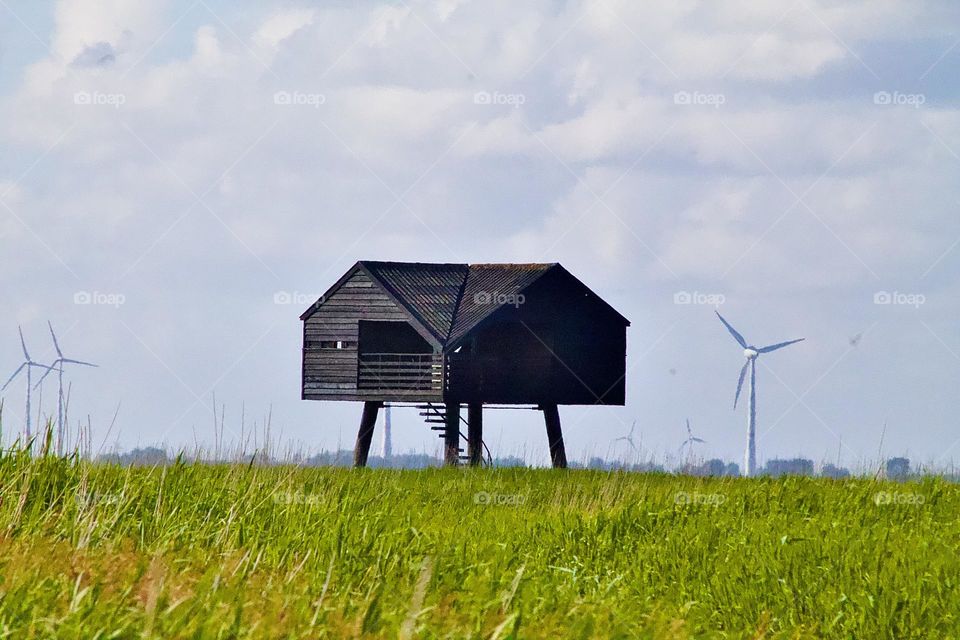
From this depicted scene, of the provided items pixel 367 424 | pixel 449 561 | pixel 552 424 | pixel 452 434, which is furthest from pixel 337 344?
pixel 449 561

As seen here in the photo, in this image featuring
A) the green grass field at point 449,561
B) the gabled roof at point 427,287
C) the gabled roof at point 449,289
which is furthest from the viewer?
the gabled roof at point 427,287

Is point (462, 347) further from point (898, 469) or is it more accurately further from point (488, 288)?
point (898, 469)

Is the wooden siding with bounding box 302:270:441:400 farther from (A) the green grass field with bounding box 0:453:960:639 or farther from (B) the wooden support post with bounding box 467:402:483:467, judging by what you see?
(A) the green grass field with bounding box 0:453:960:639

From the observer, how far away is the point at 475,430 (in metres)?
30.1

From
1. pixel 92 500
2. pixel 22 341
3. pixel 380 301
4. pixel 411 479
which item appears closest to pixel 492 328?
pixel 380 301

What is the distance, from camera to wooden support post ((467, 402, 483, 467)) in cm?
2997

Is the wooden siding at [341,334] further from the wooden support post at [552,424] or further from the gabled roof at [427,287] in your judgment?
the wooden support post at [552,424]

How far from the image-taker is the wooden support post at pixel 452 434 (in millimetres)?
Answer: 30047

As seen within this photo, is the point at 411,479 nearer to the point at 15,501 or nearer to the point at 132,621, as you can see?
the point at 15,501

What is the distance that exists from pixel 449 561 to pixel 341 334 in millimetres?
20109

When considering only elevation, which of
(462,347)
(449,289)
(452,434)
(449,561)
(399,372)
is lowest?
(449,561)

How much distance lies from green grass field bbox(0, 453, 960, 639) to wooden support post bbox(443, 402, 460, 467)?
11.8 m

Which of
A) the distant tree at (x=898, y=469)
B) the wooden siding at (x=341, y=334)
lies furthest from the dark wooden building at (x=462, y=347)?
the distant tree at (x=898, y=469)

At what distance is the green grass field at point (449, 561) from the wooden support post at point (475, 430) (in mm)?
11698
